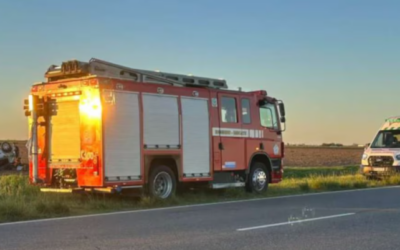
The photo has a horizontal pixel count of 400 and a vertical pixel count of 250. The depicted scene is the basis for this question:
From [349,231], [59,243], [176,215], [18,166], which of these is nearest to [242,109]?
[176,215]

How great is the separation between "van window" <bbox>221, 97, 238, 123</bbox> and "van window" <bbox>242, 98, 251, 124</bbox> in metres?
0.40

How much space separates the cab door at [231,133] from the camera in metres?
15.6

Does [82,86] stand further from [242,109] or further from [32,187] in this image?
[242,109]

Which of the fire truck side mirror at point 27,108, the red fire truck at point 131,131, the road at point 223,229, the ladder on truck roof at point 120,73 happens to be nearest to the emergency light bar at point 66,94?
the red fire truck at point 131,131

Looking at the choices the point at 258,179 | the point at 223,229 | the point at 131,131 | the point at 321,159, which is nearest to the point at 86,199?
the point at 131,131

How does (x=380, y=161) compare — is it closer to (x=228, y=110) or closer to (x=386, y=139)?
(x=386, y=139)

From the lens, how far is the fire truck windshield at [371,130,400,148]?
22984 mm

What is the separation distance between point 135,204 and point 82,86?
322 cm

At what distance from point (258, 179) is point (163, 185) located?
3916mm

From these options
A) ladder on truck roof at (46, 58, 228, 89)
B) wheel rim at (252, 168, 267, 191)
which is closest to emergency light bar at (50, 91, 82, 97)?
ladder on truck roof at (46, 58, 228, 89)

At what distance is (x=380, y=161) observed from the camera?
22.2m

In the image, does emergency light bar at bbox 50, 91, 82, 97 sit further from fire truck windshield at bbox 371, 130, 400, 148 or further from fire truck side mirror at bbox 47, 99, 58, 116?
fire truck windshield at bbox 371, 130, 400, 148

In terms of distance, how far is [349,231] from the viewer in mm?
8867

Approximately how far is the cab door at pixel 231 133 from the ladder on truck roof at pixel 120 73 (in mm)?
909
